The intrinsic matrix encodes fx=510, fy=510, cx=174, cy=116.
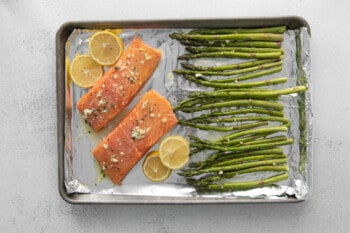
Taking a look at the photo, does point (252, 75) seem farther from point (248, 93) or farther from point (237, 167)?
point (237, 167)

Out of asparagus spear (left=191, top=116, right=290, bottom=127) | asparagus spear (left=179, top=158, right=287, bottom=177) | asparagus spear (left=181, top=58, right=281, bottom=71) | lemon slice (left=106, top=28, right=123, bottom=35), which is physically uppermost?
lemon slice (left=106, top=28, right=123, bottom=35)

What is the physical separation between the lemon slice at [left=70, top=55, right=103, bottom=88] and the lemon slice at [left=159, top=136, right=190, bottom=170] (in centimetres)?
68

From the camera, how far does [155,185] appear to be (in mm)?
3625

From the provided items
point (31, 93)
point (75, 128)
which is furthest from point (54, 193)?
point (31, 93)

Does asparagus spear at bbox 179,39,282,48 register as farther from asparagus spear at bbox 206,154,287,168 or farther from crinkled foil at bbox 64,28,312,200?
asparagus spear at bbox 206,154,287,168

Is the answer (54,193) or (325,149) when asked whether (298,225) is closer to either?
(325,149)

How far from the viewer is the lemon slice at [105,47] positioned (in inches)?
142

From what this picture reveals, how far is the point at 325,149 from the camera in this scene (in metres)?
3.66

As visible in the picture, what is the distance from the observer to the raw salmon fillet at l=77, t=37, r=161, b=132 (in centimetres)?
361

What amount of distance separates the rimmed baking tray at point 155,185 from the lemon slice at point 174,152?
19 cm

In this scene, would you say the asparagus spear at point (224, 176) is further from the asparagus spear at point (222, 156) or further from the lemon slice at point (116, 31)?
the lemon slice at point (116, 31)

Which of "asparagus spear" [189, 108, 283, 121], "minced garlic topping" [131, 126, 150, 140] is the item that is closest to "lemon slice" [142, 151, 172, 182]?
"minced garlic topping" [131, 126, 150, 140]

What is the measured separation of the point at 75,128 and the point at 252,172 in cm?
130

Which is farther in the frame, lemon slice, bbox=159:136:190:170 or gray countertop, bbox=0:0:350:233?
gray countertop, bbox=0:0:350:233
